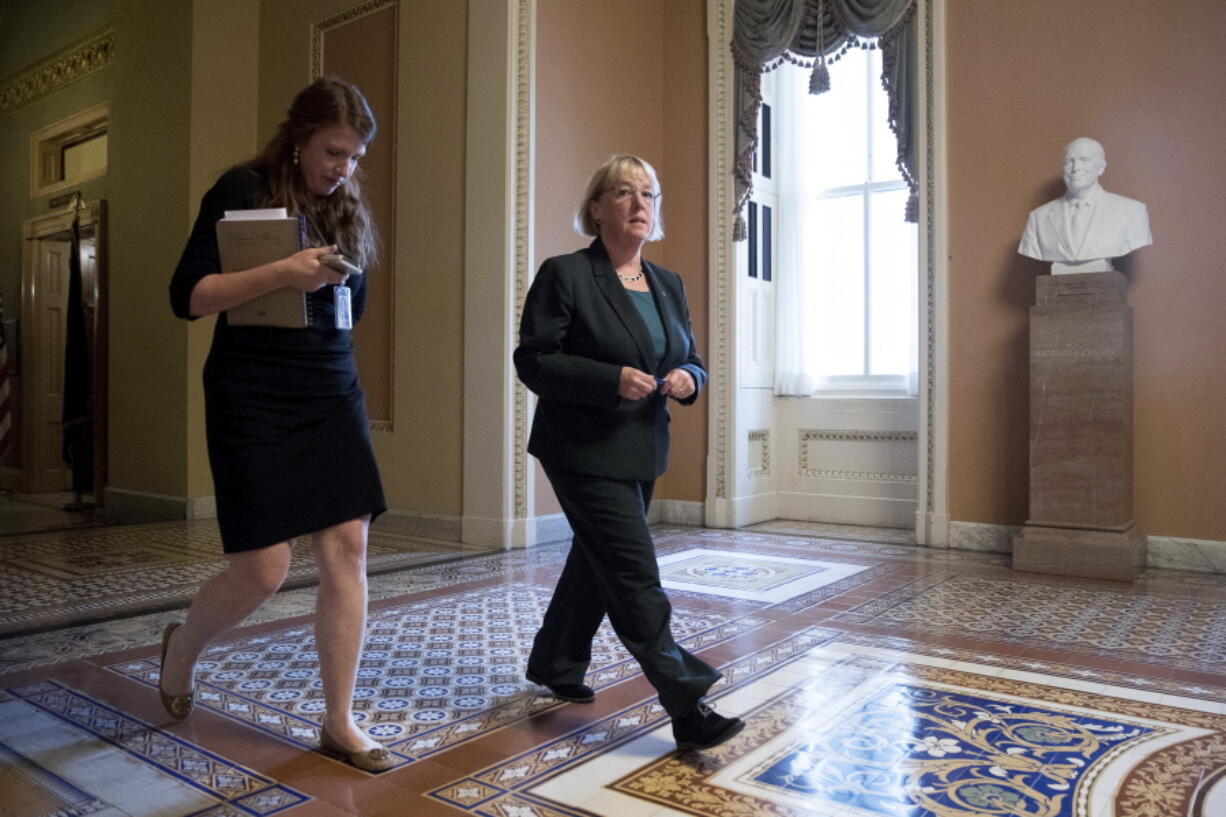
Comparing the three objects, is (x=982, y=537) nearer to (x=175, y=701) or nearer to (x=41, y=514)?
(x=175, y=701)

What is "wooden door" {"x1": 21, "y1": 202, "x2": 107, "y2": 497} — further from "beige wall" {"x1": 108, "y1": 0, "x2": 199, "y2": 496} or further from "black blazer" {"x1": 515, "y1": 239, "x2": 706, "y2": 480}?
"black blazer" {"x1": 515, "y1": 239, "x2": 706, "y2": 480}

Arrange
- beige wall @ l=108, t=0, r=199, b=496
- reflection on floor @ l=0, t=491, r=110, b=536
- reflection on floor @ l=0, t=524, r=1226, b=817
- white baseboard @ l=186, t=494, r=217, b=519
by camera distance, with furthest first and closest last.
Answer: beige wall @ l=108, t=0, r=199, b=496, white baseboard @ l=186, t=494, r=217, b=519, reflection on floor @ l=0, t=491, r=110, b=536, reflection on floor @ l=0, t=524, r=1226, b=817

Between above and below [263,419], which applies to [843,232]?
above

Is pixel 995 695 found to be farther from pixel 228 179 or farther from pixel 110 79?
pixel 110 79

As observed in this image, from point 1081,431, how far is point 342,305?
3679 mm

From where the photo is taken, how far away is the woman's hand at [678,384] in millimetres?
1986

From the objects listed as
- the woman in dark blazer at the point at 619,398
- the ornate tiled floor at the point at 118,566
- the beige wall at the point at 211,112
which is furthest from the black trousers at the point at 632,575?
the beige wall at the point at 211,112

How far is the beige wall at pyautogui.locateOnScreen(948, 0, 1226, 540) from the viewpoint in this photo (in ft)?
14.6

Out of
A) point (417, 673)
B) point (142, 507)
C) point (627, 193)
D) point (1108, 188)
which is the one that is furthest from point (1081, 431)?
point (142, 507)

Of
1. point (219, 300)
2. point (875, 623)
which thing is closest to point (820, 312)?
point (875, 623)

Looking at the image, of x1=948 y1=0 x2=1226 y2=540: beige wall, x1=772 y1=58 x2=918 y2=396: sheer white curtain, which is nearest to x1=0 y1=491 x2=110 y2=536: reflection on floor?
x1=772 y1=58 x2=918 y2=396: sheer white curtain

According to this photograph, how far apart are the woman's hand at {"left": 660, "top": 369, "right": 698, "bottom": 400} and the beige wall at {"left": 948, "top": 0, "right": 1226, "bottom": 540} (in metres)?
3.50

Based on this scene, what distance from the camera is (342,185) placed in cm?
196

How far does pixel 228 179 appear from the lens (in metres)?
1.85
